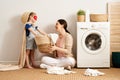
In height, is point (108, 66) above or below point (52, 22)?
below

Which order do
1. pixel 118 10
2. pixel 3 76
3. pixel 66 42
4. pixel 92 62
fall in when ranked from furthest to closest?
pixel 118 10 < pixel 92 62 < pixel 66 42 < pixel 3 76

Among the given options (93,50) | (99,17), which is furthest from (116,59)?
(99,17)

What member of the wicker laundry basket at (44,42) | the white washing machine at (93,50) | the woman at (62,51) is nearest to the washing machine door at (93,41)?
the white washing machine at (93,50)

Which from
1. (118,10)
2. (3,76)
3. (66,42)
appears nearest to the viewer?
(3,76)

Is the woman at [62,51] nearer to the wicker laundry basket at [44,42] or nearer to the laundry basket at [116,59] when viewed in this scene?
the wicker laundry basket at [44,42]

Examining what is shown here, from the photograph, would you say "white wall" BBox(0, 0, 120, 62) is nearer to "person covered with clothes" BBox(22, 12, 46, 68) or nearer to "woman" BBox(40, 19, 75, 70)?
"person covered with clothes" BBox(22, 12, 46, 68)

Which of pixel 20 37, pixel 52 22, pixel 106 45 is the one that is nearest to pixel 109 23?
pixel 106 45

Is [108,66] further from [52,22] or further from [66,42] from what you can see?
[52,22]

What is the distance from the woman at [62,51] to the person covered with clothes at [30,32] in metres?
0.34

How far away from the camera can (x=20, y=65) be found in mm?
4469

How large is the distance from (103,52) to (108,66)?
10.2 inches

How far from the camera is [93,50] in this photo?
448cm

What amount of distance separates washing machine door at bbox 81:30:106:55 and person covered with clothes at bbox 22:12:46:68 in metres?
0.75

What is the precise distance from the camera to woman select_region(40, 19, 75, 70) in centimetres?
411
